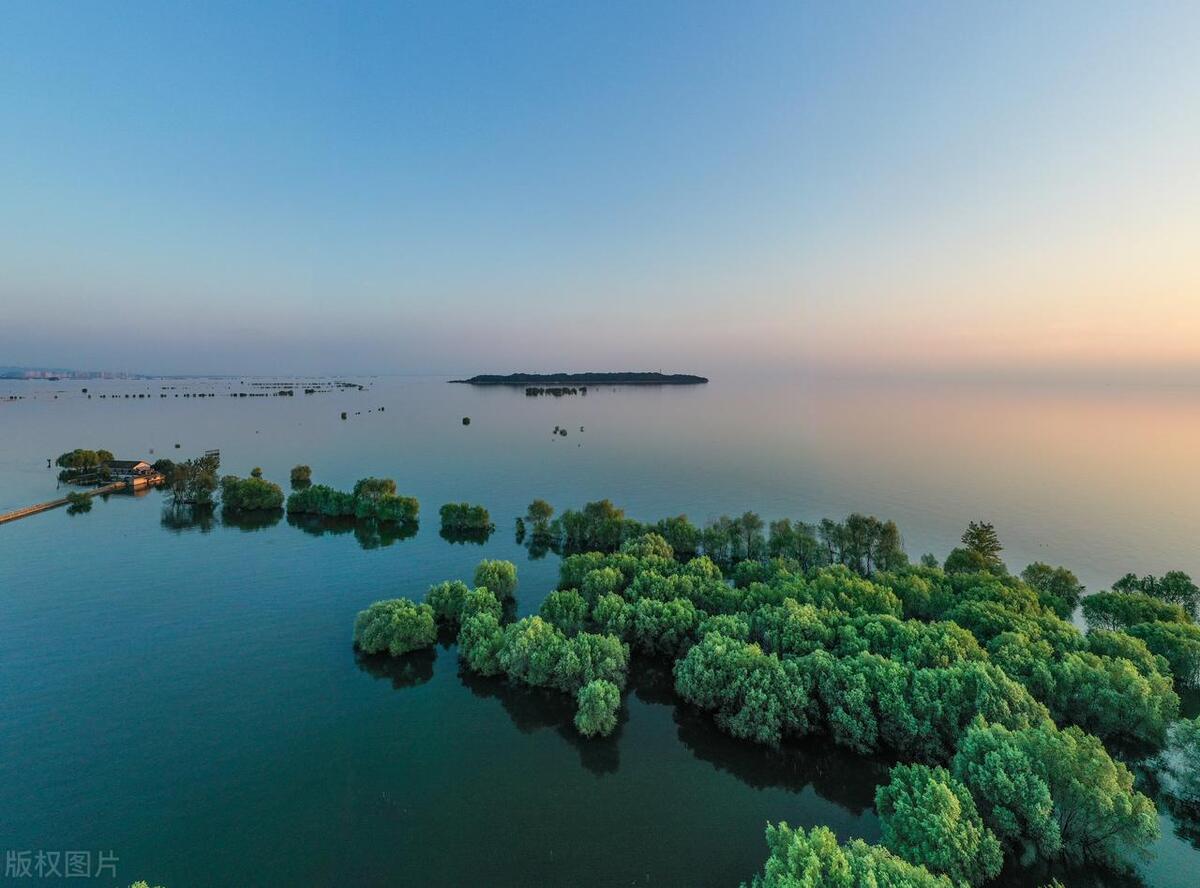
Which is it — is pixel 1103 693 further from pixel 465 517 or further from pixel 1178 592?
pixel 465 517

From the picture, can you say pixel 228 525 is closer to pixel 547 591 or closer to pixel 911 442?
pixel 547 591

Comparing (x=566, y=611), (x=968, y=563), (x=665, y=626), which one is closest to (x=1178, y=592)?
(x=968, y=563)

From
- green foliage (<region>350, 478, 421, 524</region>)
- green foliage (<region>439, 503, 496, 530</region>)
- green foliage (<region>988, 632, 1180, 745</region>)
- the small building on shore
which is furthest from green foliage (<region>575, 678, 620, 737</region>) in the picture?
the small building on shore

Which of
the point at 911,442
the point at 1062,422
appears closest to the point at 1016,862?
the point at 911,442

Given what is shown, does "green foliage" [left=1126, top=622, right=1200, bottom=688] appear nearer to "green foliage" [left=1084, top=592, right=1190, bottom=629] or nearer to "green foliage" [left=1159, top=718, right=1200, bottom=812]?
"green foliage" [left=1084, top=592, right=1190, bottom=629]

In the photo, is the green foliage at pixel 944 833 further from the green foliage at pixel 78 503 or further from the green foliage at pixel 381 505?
the green foliage at pixel 78 503
